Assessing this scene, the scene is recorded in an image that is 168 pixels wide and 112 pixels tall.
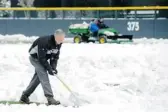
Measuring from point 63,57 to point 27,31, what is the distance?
55.8 ft

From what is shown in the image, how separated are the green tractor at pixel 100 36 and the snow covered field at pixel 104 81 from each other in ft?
23.5

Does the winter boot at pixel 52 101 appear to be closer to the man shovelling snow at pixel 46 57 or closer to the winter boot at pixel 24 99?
the man shovelling snow at pixel 46 57

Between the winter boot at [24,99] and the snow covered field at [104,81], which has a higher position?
the winter boot at [24,99]

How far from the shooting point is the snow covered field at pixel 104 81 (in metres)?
9.32

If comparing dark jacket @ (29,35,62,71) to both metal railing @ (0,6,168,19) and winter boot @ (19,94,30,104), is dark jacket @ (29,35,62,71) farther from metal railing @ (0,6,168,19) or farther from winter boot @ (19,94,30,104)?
metal railing @ (0,6,168,19)

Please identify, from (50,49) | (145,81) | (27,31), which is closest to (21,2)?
(27,31)

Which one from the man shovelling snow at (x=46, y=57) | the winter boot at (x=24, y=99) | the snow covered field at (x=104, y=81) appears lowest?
the snow covered field at (x=104, y=81)

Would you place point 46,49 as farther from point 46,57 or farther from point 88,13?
point 88,13

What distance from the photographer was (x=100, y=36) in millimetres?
25500

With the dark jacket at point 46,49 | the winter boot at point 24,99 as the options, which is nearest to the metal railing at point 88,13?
the winter boot at point 24,99

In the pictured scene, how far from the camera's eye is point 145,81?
39.5ft

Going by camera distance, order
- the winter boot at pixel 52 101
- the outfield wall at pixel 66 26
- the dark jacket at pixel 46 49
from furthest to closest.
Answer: the outfield wall at pixel 66 26 → the winter boot at pixel 52 101 → the dark jacket at pixel 46 49

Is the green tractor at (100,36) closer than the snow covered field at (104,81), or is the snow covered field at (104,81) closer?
the snow covered field at (104,81)

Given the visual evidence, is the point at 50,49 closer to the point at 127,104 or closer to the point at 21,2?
the point at 127,104
